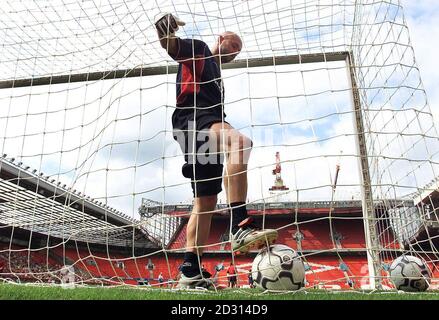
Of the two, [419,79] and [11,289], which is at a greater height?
[419,79]

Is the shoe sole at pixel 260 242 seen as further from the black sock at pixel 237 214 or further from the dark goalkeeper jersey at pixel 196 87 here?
the dark goalkeeper jersey at pixel 196 87

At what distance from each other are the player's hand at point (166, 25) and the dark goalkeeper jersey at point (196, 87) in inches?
3.8

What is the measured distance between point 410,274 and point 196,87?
79.1 inches

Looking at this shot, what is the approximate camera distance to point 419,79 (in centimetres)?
289

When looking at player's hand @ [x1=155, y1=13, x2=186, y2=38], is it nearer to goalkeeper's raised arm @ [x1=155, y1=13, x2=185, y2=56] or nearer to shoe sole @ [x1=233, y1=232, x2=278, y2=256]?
goalkeeper's raised arm @ [x1=155, y1=13, x2=185, y2=56]

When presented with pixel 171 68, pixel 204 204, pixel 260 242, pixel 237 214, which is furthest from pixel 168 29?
pixel 171 68

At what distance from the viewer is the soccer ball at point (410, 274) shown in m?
2.66

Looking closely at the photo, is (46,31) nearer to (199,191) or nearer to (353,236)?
(199,191)

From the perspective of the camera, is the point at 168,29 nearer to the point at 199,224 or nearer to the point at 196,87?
the point at 196,87

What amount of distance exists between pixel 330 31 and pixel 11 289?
3.95 meters

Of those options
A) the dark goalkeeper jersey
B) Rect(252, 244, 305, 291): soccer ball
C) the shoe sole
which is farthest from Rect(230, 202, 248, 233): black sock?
the dark goalkeeper jersey

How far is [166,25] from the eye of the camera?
2441 millimetres
